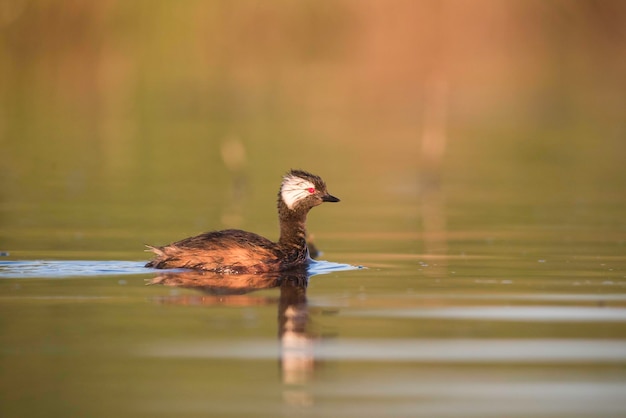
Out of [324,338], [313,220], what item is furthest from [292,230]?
[313,220]

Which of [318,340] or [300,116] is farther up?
[300,116]

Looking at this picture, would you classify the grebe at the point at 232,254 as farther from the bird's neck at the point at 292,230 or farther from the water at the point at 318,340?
the water at the point at 318,340

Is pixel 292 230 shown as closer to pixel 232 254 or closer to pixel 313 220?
pixel 232 254

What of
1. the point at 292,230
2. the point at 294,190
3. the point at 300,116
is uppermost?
the point at 300,116

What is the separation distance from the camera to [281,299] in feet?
32.1

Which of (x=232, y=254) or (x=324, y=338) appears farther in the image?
(x=232, y=254)

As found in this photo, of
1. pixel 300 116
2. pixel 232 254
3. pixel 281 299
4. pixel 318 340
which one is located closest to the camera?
pixel 318 340

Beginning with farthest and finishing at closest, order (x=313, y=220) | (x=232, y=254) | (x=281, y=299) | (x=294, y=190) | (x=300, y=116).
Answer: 1. (x=300, y=116)
2. (x=313, y=220)
3. (x=294, y=190)
4. (x=232, y=254)
5. (x=281, y=299)

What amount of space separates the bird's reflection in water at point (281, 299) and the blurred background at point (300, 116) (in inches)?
55.0

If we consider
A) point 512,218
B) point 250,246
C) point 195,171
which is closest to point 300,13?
point 195,171

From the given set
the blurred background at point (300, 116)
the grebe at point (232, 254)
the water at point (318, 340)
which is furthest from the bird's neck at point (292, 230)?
the blurred background at point (300, 116)

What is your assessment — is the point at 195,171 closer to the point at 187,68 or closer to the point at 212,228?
the point at 212,228

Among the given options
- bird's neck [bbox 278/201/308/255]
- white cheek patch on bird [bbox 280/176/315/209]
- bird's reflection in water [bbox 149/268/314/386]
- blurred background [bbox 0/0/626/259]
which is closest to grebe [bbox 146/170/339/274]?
bird's neck [bbox 278/201/308/255]

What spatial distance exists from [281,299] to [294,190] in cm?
247
